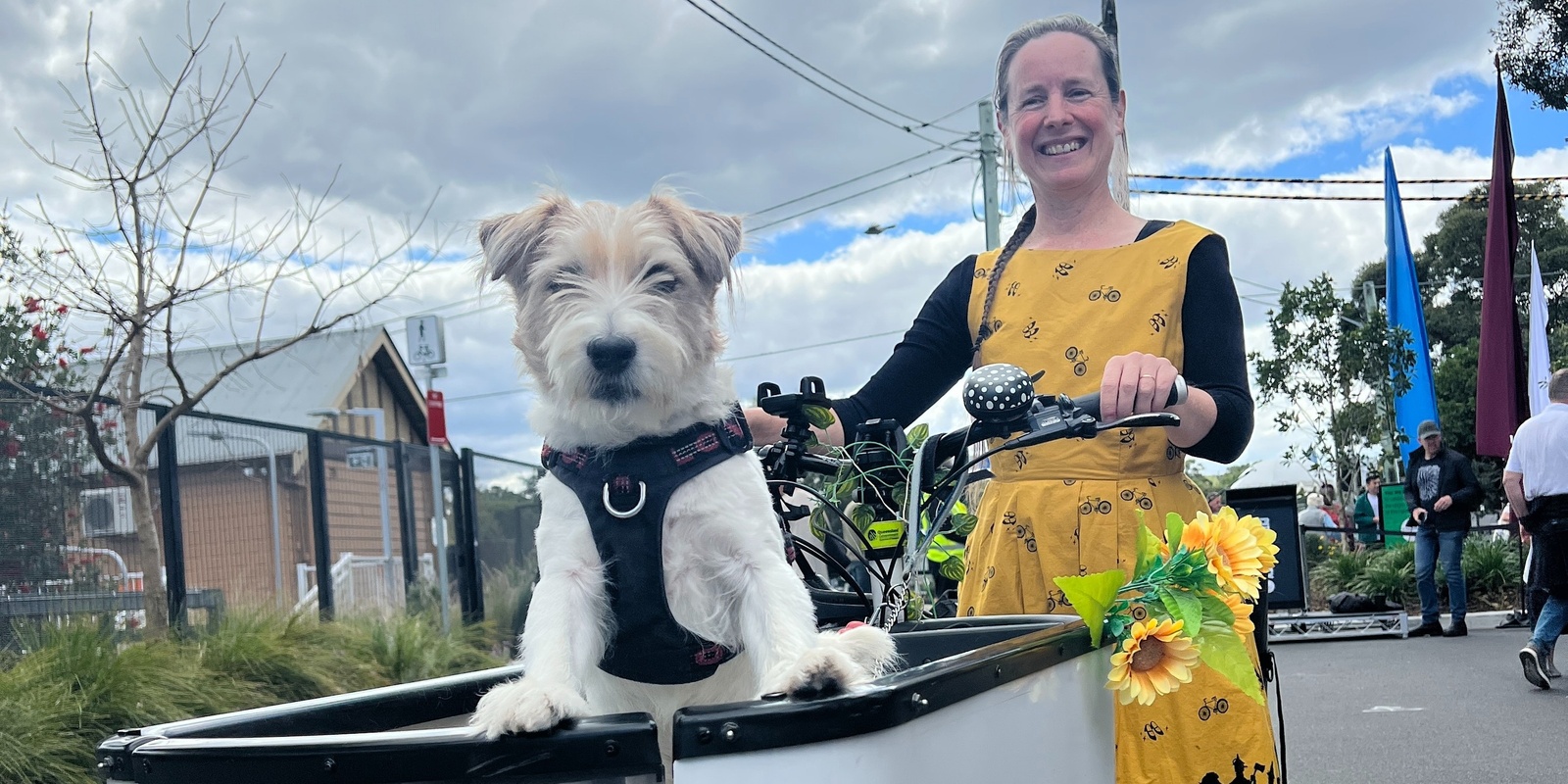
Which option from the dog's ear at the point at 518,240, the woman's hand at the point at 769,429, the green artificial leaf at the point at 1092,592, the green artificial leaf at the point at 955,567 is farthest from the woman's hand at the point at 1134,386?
the dog's ear at the point at 518,240

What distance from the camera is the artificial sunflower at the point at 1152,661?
6.28 ft

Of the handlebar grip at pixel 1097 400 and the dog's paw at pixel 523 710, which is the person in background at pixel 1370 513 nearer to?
the handlebar grip at pixel 1097 400

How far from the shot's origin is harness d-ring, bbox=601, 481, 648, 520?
198 cm

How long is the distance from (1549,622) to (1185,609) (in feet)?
27.5

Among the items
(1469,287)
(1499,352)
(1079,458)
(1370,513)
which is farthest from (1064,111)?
(1469,287)

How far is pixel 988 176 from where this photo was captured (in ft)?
68.2

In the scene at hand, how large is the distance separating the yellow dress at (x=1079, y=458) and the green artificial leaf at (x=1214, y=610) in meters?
0.29

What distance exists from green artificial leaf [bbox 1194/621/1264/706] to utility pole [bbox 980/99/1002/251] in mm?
17914

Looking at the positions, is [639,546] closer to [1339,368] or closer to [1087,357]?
[1087,357]

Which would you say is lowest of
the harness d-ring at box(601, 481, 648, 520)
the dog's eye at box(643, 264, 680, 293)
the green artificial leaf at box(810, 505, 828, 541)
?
the green artificial leaf at box(810, 505, 828, 541)

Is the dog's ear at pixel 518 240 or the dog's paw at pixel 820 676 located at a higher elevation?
the dog's ear at pixel 518 240

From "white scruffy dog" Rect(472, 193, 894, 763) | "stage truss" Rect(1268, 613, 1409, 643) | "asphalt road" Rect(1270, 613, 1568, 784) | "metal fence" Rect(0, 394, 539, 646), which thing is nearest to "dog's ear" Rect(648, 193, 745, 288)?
"white scruffy dog" Rect(472, 193, 894, 763)

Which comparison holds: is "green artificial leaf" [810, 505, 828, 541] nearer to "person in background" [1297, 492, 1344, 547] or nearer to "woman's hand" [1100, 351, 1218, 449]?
"woman's hand" [1100, 351, 1218, 449]

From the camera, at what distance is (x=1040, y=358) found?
2553mm
